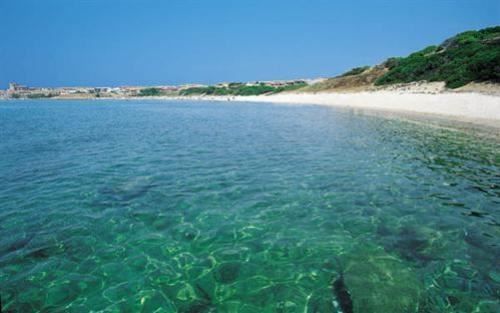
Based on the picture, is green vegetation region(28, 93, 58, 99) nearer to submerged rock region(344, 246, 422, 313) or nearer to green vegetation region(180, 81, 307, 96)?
green vegetation region(180, 81, 307, 96)

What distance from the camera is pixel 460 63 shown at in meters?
42.5

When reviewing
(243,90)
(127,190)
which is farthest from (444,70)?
(243,90)

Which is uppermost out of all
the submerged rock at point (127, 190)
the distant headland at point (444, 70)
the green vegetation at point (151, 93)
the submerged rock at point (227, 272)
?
the distant headland at point (444, 70)

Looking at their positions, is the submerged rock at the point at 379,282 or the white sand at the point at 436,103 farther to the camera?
the white sand at the point at 436,103

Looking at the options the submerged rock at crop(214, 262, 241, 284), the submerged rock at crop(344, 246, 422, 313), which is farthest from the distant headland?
the submerged rock at crop(214, 262, 241, 284)

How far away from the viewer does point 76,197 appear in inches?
377

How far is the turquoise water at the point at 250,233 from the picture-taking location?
525cm

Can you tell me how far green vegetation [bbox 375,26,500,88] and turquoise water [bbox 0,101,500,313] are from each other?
25.3 metres

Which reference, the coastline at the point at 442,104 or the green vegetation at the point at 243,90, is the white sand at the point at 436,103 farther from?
the green vegetation at the point at 243,90

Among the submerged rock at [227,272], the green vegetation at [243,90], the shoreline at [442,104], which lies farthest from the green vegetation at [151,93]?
the submerged rock at [227,272]

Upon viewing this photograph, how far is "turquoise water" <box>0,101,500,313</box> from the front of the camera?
525cm

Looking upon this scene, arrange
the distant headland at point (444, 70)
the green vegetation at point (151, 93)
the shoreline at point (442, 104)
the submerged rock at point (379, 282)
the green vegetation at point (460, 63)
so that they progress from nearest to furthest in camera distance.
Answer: the submerged rock at point (379, 282)
the shoreline at point (442, 104)
the distant headland at point (444, 70)
the green vegetation at point (460, 63)
the green vegetation at point (151, 93)

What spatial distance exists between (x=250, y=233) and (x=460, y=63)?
47663 millimetres

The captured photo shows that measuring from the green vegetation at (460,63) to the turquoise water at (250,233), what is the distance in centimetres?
2526
